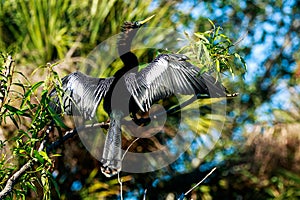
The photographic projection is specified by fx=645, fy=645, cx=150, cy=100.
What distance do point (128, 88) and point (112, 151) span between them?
22 cm

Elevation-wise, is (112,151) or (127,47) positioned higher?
(127,47)

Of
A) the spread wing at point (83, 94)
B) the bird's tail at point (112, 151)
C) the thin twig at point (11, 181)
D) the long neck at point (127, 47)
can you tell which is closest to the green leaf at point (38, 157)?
the thin twig at point (11, 181)

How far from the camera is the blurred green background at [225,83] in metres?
3.12

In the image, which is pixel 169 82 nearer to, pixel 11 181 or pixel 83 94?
pixel 83 94

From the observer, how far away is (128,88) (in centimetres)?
189

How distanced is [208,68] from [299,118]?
138 centimetres

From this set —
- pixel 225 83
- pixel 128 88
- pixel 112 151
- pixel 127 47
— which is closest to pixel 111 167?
pixel 112 151

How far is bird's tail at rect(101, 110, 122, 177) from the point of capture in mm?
1690

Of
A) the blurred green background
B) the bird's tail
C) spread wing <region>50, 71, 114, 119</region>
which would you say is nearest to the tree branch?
the bird's tail

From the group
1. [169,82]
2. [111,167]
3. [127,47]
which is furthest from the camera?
[127,47]

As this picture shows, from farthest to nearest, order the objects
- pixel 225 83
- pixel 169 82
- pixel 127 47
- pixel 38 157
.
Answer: pixel 225 83 < pixel 127 47 < pixel 169 82 < pixel 38 157

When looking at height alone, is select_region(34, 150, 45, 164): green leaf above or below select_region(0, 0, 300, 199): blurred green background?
above

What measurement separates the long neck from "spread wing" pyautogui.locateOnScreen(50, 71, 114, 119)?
11 cm

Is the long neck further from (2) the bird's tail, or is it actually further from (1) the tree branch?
(1) the tree branch
